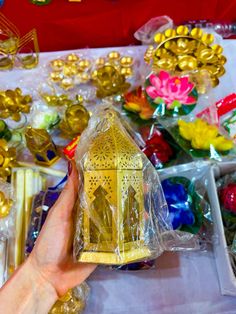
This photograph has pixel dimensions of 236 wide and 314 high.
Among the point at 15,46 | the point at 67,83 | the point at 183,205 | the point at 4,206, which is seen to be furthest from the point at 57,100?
the point at 183,205

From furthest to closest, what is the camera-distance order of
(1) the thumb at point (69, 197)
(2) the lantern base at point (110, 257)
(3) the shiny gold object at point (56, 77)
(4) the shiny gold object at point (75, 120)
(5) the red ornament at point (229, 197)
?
(3) the shiny gold object at point (56, 77) → (4) the shiny gold object at point (75, 120) → (5) the red ornament at point (229, 197) → (1) the thumb at point (69, 197) → (2) the lantern base at point (110, 257)

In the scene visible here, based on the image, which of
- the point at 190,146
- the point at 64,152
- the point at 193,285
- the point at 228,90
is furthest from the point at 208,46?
the point at 193,285

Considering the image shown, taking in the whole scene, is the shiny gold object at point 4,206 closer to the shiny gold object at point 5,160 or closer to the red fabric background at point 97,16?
the shiny gold object at point 5,160

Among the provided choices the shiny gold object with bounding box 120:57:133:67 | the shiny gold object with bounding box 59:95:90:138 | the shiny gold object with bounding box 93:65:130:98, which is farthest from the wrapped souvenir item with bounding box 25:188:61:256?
the shiny gold object with bounding box 120:57:133:67

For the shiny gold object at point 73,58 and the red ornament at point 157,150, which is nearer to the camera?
the red ornament at point 157,150

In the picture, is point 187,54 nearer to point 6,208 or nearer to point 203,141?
point 203,141

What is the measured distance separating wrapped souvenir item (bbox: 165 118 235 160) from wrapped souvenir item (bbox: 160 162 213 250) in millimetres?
28

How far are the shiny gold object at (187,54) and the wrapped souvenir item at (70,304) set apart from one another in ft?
1.61

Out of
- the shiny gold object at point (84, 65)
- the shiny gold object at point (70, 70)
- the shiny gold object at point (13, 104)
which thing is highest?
the shiny gold object at point (84, 65)

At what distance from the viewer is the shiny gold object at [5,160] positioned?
2.73ft

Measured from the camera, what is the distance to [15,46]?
0.99 meters

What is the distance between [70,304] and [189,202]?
294 millimetres

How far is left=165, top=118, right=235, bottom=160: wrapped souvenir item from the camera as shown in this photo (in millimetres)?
797

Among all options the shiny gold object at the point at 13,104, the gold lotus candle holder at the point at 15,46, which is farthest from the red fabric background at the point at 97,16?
the shiny gold object at the point at 13,104
